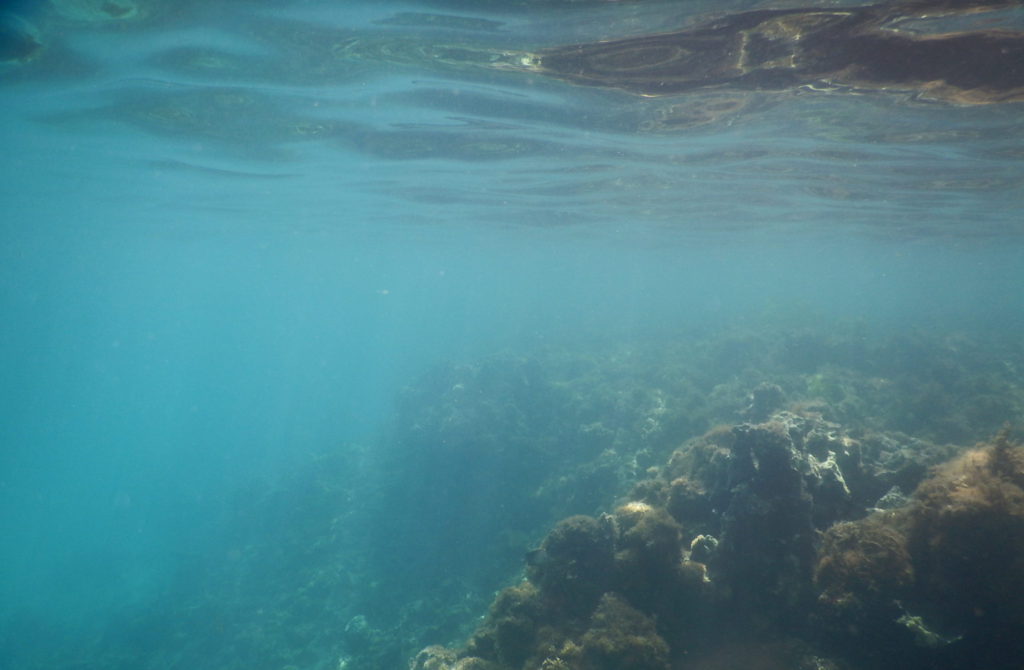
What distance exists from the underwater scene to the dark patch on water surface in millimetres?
81

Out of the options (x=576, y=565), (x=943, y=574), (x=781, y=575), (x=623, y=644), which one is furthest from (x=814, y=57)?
(x=623, y=644)

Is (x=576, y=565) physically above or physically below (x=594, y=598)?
above

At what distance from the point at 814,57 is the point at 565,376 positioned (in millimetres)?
20322

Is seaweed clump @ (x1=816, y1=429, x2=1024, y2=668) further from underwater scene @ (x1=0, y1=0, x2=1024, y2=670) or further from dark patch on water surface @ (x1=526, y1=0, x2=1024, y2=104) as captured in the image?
dark patch on water surface @ (x1=526, y1=0, x2=1024, y2=104)

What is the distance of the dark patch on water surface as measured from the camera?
26.1 ft

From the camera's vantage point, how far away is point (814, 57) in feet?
29.9

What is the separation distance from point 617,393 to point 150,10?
784 inches

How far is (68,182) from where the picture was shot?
21.5 meters

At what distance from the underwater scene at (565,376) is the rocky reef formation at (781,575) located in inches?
1.6

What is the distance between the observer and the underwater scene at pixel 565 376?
22.4 feet

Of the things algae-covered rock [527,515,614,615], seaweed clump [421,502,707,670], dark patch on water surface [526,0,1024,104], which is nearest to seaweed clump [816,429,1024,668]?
seaweed clump [421,502,707,670]

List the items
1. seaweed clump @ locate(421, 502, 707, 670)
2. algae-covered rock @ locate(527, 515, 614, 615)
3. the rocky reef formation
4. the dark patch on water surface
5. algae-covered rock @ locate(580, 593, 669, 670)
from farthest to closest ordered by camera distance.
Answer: the dark patch on water surface → algae-covered rock @ locate(527, 515, 614, 615) → seaweed clump @ locate(421, 502, 707, 670) → algae-covered rock @ locate(580, 593, 669, 670) → the rocky reef formation

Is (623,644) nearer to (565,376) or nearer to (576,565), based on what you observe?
(576,565)

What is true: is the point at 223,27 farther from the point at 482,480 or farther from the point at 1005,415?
the point at 1005,415
